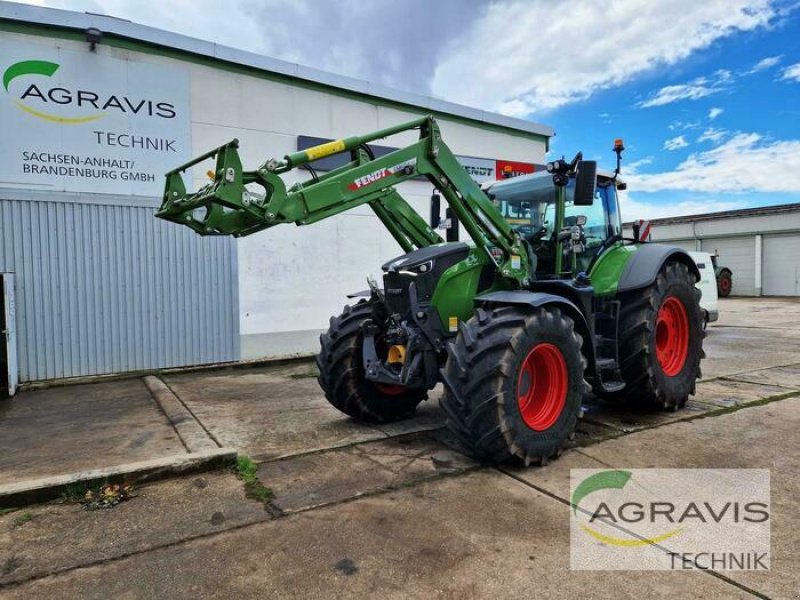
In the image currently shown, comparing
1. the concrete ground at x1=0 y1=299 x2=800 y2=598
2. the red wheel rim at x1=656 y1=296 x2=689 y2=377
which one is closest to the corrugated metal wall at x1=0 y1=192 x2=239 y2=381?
the concrete ground at x1=0 y1=299 x2=800 y2=598

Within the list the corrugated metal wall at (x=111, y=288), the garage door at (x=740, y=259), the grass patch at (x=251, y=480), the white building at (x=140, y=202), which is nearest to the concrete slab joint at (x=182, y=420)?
the grass patch at (x=251, y=480)

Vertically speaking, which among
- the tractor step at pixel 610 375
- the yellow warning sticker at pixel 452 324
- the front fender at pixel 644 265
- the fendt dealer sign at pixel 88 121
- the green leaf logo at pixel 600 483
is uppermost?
the fendt dealer sign at pixel 88 121

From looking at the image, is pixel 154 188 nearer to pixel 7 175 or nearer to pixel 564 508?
pixel 7 175

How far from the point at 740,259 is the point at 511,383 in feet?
90.1

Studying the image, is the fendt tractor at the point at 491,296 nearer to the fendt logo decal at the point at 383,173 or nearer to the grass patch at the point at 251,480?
the fendt logo decal at the point at 383,173

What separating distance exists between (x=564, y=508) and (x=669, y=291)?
3.05m

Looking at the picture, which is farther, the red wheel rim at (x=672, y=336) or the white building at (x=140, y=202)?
the white building at (x=140, y=202)

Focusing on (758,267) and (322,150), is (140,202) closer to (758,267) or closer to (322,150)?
(322,150)

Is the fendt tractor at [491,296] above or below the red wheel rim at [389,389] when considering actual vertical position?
above

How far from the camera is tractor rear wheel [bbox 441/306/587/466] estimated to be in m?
3.81

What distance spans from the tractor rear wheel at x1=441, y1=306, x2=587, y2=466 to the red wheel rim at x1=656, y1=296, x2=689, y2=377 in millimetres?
1974

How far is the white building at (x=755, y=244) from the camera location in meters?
24.4

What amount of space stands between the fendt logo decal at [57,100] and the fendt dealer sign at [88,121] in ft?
0.04

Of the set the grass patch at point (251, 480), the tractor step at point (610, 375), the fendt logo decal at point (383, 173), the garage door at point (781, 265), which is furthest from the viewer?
the garage door at point (781, 265)
